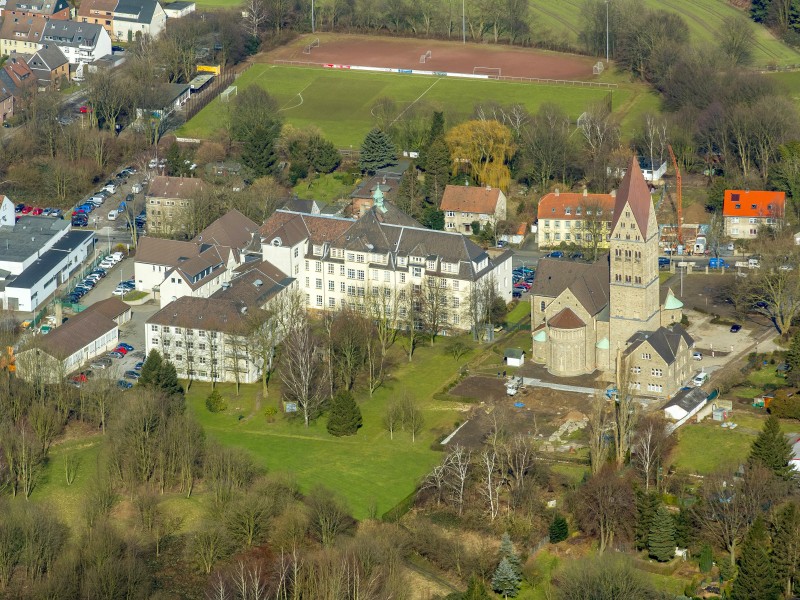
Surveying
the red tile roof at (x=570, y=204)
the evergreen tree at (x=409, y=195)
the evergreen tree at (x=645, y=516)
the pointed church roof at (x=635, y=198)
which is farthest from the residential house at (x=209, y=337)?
the evergreen tree at (x=645, y=516)

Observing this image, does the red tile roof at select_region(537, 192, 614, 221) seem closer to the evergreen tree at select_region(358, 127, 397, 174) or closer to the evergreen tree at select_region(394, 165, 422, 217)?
the evergreen tree at select_region(394, 165, 422, 217)

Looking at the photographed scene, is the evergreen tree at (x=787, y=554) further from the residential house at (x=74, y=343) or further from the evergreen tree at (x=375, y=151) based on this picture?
the evergreen tree at (x=375, y=151)

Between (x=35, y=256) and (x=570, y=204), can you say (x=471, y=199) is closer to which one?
(x=570, y=204)

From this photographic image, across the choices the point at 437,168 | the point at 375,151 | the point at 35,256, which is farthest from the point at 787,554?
the point at 375,151

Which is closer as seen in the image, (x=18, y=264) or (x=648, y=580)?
(x=648, y=580)

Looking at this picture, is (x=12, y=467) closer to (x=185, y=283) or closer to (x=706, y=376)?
(x=185, y=283)

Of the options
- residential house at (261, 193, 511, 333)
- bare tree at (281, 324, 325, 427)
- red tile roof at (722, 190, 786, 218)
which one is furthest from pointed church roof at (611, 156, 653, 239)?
red tile roof at (722, 190, 786, 218)

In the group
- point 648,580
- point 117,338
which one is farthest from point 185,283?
point 648,580
